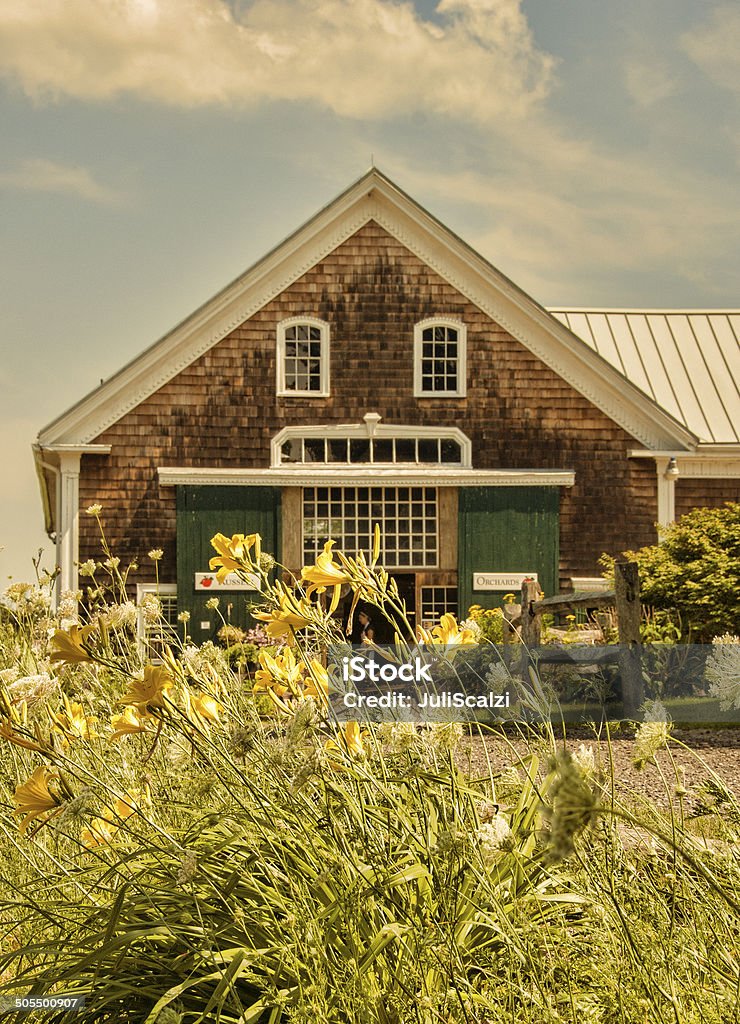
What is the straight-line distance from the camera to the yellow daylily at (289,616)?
9.50ft

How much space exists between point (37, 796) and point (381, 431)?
14.3 meters

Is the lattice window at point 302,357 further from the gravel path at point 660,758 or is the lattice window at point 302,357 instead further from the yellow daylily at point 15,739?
the yellow daylily at point 15,739

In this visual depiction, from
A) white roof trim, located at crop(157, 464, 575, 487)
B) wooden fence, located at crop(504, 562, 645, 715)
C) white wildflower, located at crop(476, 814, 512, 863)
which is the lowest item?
wooden fence, located at crop(504, 562, 645, 715)

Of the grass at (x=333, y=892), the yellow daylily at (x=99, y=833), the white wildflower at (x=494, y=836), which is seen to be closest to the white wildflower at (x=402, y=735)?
the grass at (x=333, y=892)

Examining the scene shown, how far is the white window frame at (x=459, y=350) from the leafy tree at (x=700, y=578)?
4499 mm

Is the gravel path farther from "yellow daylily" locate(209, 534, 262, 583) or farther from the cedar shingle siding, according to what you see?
the cedar shingle siding

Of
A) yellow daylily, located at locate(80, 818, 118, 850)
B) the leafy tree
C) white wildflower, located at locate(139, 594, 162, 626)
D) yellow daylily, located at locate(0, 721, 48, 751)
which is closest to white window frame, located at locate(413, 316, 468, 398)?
the leafy tree

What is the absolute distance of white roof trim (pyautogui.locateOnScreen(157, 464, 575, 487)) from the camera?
16.5 meters

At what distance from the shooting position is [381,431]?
16.9 m

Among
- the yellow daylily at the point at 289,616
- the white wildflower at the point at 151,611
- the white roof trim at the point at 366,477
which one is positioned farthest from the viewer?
the white roof trim at the point at 366,477

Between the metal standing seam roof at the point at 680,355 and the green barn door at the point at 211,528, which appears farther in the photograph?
the metal standing seam roof at the point at 680,355

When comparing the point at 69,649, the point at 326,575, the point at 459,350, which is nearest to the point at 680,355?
the point at 459,350

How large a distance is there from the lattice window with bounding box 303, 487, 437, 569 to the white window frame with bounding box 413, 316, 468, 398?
1.50 metres

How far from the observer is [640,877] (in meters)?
3.11
